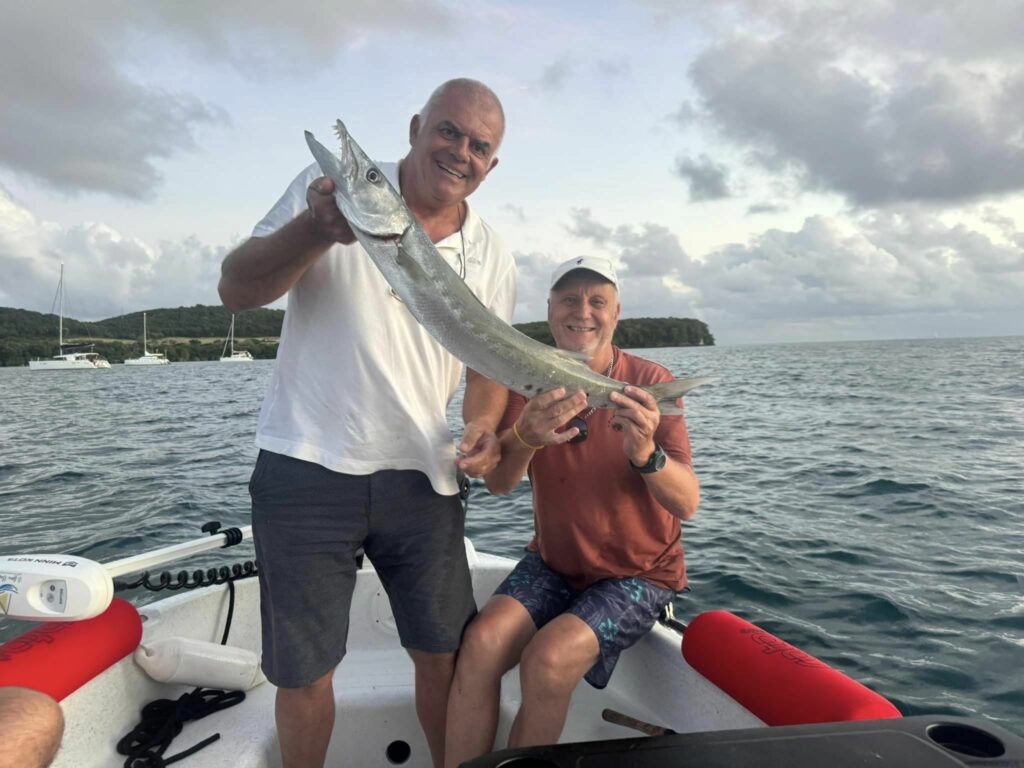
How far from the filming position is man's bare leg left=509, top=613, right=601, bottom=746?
2.93 m

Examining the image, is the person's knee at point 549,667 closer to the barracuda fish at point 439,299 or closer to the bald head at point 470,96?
the barracuda fish at point 439,299

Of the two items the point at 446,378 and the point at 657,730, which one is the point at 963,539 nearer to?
the point at 657,730

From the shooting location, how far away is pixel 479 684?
3041 mm

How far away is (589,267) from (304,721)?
2.50 metres

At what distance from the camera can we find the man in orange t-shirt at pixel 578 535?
9.87 ft

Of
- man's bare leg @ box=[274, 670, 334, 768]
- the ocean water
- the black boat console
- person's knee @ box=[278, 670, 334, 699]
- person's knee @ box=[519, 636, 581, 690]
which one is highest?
the black boat console

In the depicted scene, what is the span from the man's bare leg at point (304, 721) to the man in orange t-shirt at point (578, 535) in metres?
0.55

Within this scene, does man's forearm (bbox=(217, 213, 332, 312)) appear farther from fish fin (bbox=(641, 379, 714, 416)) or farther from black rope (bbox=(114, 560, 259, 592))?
black rope (bbox=(114, 560, 259, 592))

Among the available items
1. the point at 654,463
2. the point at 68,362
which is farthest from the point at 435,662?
the point at 68,362

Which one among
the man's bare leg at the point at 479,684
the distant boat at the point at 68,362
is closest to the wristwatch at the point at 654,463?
the man's bare leg at the point at 479,684

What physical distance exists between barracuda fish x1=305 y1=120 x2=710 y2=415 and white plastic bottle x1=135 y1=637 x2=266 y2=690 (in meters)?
2.38

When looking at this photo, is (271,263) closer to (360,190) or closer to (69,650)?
(360,190)

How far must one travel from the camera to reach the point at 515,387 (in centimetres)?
308

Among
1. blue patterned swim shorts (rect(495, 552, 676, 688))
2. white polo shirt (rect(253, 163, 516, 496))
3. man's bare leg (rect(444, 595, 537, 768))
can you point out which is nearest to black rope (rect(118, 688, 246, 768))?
man's bare leg (rect(444, 595, 537, 768))
